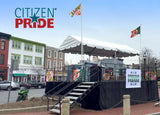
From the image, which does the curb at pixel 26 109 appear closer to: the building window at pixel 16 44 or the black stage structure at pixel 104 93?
the black stage structure at pixel 104 93

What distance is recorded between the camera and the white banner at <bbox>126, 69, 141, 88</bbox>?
1204cm

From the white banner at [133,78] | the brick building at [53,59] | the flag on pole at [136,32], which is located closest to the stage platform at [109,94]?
the white banner at [133,78]

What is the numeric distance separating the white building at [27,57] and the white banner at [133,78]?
29277mm

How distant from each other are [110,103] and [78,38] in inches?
193

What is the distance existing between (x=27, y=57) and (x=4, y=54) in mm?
5889

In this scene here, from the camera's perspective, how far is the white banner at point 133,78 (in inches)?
474

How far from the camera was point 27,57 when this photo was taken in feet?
142

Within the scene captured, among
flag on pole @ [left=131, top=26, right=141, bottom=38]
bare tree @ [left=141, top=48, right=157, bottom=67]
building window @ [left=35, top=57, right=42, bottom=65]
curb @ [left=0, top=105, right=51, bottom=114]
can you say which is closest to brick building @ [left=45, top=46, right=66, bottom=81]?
building window @ [left=35, top=57, right=42, bottom=65]

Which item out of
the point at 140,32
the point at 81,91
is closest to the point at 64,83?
the point at 81,91

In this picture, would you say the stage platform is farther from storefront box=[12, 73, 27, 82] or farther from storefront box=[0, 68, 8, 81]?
storefront box=[12, 73, 27, 82]

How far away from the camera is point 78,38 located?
1334 centimetres

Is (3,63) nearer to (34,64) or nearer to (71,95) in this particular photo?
(34,64)

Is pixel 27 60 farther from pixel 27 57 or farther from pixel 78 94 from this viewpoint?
pixel 78 94

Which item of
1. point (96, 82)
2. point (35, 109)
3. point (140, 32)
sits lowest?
point (35, 109)
